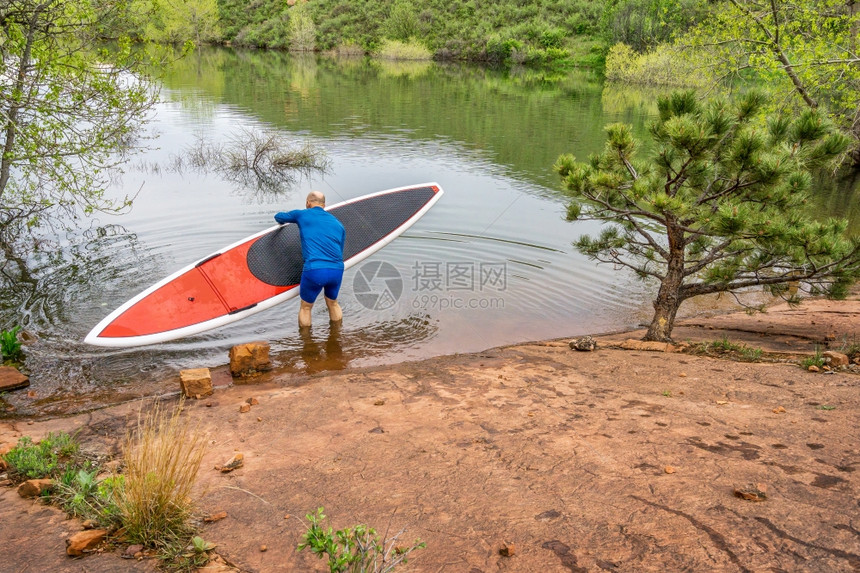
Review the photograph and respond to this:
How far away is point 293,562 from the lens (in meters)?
3.14

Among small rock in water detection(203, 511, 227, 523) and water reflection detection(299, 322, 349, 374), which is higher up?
small rock in water detection(203, 511, 227, 523)

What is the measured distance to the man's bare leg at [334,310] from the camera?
8.35m

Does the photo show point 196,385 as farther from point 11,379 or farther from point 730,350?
point 730,350

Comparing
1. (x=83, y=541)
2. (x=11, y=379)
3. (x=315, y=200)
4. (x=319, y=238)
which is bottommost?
(x=11, y=379)

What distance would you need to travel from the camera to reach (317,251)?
7.77m

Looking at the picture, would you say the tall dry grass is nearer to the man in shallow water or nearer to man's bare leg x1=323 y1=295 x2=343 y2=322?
the man in shallow water

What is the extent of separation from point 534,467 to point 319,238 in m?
4.65

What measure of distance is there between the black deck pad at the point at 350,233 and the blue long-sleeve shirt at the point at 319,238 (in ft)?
3.09

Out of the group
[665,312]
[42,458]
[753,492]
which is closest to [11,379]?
[42,458]

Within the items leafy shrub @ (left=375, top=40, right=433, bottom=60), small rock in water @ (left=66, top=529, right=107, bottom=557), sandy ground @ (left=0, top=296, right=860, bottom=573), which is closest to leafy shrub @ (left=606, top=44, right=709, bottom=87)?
leafy shrub @ (left=375, top=40, right=433, bottom=60)

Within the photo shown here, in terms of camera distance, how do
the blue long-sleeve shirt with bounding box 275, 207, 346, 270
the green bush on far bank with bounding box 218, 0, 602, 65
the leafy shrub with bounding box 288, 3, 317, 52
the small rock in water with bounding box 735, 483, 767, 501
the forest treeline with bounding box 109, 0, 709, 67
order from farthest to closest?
the leafy shrub with bounding box 288, 3, 317, 52 < the green bush on far bank with bounding box 218, 0, 602, 65 < the forest treeline with bounding box 109, 0, 709, 67 < the blue long-sleeve shirt with bounding box 275, 207, 346, 270 < the small rock in water with bounding box 735, 483, 767, 501

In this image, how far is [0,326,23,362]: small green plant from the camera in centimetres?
669

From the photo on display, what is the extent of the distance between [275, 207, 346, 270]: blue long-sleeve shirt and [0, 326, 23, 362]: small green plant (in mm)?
3297

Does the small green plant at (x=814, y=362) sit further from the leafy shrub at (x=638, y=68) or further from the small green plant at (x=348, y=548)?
the leafy shrub at (x=638, y=68)
